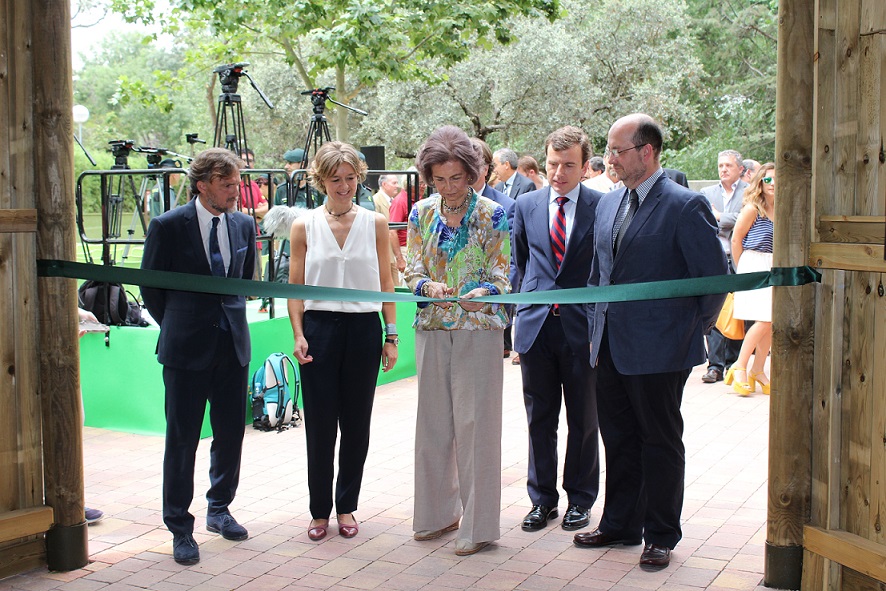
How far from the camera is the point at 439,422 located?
4969 millimetres

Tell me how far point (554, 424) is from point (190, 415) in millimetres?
1926

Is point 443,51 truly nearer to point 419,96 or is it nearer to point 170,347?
point 170,347

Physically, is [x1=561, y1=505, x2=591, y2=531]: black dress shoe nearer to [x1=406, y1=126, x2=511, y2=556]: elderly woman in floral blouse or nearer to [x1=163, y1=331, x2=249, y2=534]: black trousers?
[x1=406, y1=126, x2=511, y2=556]: elderly woman in floral blouse

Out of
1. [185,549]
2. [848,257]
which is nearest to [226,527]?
[185,549]

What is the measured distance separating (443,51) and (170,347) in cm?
987

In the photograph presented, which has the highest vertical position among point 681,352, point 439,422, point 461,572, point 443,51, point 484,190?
point 443,51

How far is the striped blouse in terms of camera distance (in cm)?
866

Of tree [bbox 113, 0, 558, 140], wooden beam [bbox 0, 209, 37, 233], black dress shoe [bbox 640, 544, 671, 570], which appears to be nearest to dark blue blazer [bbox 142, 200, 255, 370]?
wooden beam [bbox 0, 209, 37, 233]

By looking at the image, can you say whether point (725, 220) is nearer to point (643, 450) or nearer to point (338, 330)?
point (643, 450)

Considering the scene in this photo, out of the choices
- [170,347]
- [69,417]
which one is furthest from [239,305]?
[69,417]

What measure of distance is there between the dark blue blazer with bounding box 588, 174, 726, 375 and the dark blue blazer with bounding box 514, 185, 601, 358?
1.58 ft

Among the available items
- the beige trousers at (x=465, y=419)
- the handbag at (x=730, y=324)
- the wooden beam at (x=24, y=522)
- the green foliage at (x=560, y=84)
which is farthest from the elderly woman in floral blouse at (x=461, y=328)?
the green foliage at (x=560, y=84)

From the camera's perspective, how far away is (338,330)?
505 centimetres

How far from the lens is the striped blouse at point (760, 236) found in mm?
8664
